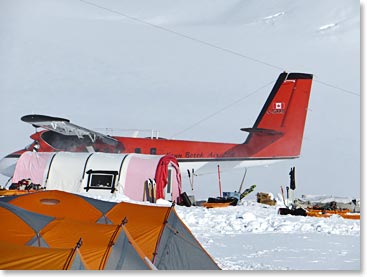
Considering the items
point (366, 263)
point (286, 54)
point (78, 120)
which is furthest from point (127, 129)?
point (366, 263)

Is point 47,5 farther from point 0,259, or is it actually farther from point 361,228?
point 361,228

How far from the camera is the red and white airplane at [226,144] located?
5973 millimetres

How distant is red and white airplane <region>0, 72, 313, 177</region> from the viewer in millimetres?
5973

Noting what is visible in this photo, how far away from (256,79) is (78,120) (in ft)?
6.97

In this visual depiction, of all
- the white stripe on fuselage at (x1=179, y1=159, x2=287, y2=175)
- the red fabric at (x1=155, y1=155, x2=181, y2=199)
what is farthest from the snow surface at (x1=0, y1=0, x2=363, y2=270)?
the red fabric at (x1=155, y1=155, x2=181, y2=199)

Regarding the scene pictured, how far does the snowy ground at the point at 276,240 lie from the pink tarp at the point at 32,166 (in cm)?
269

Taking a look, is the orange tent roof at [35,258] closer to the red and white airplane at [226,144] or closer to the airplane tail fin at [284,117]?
the red and white airplane at [226,144]

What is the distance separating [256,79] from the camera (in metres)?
5.75

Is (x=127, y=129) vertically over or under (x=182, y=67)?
under

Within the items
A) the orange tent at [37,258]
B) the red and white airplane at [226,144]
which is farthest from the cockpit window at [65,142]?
the orange tent at [37,258]

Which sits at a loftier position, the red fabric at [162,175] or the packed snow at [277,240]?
the red fabric at [162,175]

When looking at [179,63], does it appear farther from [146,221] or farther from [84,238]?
[84,238]

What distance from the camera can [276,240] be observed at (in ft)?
15.6

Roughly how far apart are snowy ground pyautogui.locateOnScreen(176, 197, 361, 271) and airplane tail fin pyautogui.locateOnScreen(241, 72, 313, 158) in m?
0.84
